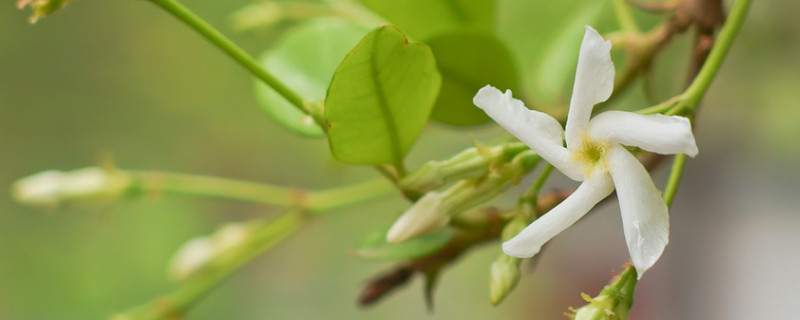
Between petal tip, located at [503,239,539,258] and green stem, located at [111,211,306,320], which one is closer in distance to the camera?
petal tip, located at [503,239,539,258]

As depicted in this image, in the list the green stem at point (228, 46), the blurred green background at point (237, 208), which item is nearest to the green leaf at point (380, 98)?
the green stem at point (228, 46)

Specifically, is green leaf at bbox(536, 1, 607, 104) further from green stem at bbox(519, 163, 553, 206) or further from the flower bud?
the flower bud

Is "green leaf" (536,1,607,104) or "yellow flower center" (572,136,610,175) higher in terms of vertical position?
"yellow flower center" (572,136,610,175)

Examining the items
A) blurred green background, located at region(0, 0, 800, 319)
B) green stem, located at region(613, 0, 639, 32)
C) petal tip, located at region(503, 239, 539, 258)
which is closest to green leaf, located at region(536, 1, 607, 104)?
green stem, located at region(613, 0, 639, 32)

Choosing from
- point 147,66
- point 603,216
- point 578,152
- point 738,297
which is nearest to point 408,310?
point 603,216

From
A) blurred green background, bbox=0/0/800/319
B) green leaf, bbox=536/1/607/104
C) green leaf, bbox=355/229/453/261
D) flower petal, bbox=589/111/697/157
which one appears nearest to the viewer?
flower petal, bbox=589/111/697/157

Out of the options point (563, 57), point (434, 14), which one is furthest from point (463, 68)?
point (563, 57)

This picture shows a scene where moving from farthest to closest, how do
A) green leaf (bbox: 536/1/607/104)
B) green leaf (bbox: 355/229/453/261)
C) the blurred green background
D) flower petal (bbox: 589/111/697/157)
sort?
the blurred green background, green leaf (bbox: 536/1/607/104), green leaf (bbox: 355/229/453/261), flower petal (bbox: 589/111/697/157)
